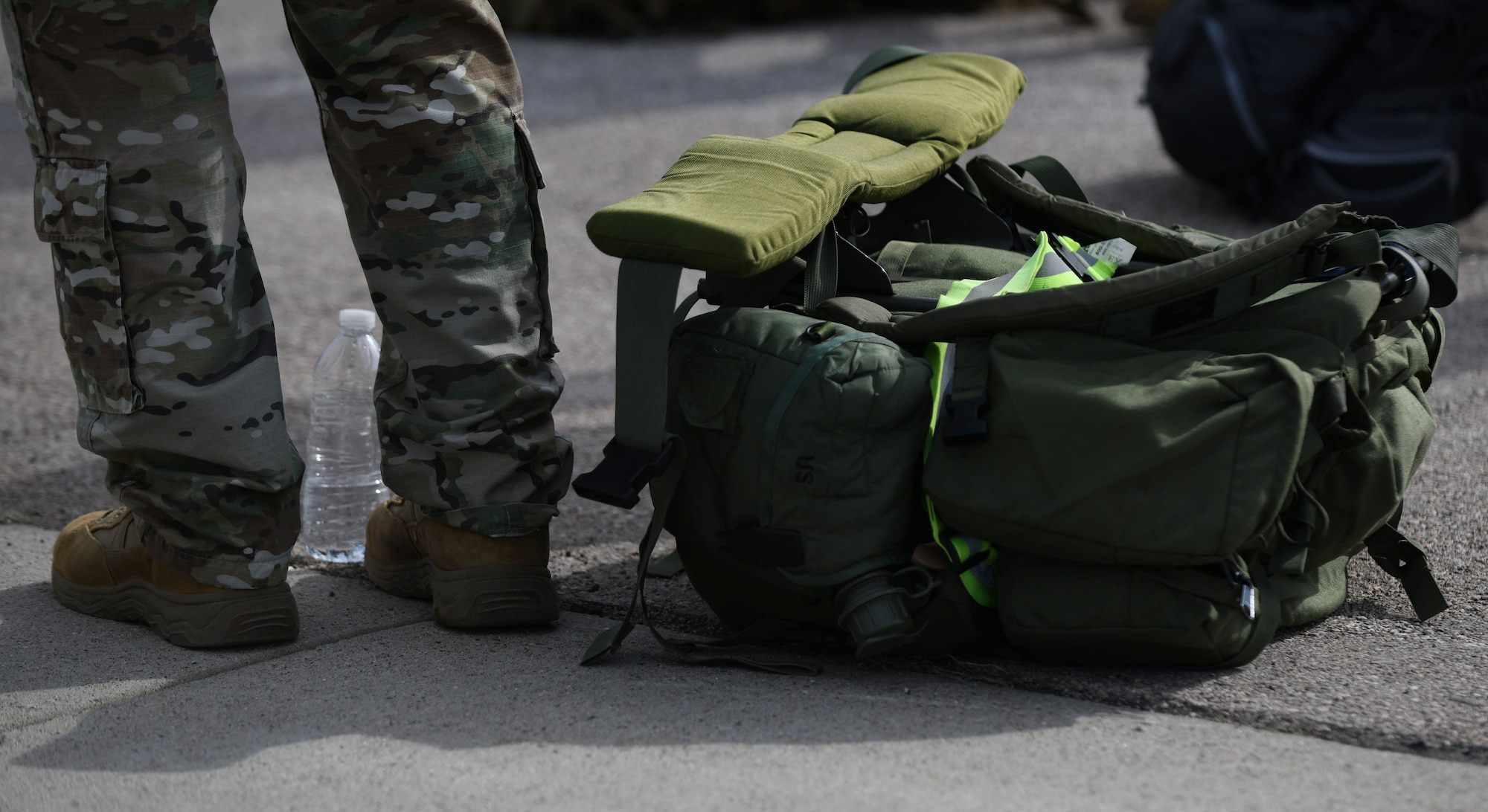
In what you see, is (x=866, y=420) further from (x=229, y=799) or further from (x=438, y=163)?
(x=229, y=799)

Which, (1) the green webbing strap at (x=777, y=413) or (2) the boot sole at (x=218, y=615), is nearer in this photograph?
(1) the green webbing strap at (x=777, y=413)

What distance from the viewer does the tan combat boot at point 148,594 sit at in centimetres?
222

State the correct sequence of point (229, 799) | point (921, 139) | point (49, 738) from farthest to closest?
point (921, 139) < point (49, 738) < point (229, 799)

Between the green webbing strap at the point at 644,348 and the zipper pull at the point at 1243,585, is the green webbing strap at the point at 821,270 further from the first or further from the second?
the zipper pull at the point at 1243,585

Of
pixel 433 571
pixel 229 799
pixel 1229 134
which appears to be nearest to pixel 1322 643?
pixel 433 571

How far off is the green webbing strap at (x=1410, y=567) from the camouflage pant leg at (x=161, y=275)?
5.87 ft

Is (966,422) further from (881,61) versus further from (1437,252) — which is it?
(881,61)

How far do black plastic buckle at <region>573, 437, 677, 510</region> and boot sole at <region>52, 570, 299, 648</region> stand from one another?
0.60 meters

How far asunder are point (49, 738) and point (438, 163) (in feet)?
3.28

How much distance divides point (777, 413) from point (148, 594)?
1.12m

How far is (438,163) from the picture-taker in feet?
7.04

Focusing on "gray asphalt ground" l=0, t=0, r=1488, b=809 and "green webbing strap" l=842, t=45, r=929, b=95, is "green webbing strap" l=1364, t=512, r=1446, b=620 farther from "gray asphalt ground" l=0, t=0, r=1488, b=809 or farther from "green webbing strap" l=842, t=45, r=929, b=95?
"green webbing strap" l=842, t=45, r=929, b=95

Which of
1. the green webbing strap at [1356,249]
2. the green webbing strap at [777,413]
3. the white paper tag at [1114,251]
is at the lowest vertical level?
the green webbing strap at [777,413]

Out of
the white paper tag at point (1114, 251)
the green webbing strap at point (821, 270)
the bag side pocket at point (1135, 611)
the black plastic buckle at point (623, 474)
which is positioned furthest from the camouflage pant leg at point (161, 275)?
the white paper tag at point (1114, 251)
